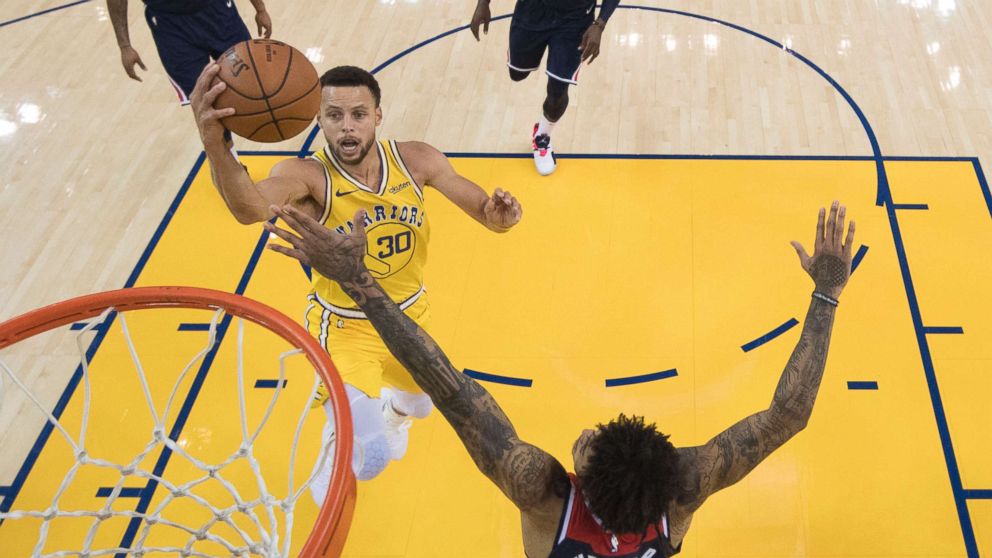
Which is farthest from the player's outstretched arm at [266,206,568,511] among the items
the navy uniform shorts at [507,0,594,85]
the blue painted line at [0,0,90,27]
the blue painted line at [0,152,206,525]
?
the blue painted line at [0,0,90,27]

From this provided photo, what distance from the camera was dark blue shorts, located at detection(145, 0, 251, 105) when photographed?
5219mm

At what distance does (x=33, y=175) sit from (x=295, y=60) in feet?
12.2

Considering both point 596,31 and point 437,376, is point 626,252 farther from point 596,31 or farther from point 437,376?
point 437,376

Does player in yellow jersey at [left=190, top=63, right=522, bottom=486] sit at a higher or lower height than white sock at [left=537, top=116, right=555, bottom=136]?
higher

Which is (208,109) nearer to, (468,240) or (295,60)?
(295,60)

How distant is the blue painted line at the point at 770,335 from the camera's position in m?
4.76

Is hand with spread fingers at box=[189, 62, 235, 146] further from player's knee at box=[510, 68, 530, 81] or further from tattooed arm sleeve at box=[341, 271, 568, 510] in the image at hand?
player's knee at box=[510, 68, 530, 81]

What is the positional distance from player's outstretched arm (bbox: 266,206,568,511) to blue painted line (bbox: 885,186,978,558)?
7.87ft

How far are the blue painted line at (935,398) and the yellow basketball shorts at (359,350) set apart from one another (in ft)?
7.98

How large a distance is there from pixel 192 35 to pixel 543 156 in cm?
227

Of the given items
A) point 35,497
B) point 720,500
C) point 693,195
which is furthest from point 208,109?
point 693,195

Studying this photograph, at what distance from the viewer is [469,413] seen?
247 centimetres

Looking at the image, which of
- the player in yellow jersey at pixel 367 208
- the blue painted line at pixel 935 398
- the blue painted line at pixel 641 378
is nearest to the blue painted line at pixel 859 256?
the blue painted line at pixel 935 398

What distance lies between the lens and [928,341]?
4707 millimetres
